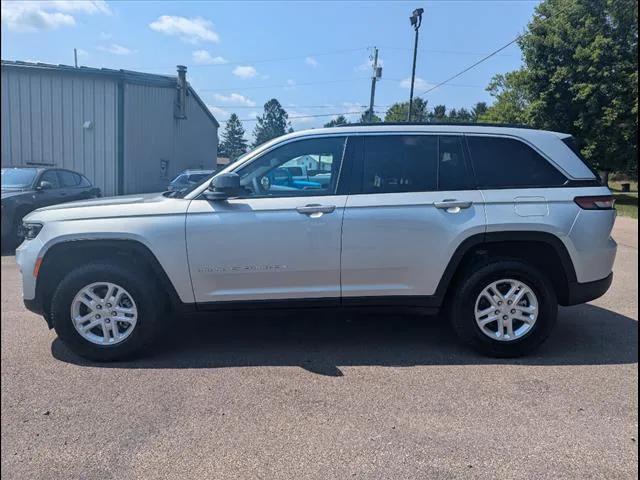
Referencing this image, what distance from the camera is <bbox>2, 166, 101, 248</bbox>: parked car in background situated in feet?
30.9

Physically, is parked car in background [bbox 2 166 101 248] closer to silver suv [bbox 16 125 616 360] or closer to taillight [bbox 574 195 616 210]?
silver suv [bbox 16 125 616 360]

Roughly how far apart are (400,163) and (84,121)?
1781 cm

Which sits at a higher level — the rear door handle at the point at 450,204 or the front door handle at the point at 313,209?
the rear door handle at the point at 450,204

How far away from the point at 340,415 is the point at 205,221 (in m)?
1.85

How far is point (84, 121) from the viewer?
19062mm

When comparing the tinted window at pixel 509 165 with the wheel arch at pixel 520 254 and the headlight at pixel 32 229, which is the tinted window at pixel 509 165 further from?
the headlight at pixel 32 229

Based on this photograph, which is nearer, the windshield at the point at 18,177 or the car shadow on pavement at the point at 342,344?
the car shadow on pavement at the point at 342,344

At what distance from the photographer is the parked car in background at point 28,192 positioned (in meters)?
9.43

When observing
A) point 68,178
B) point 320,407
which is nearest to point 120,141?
point 68,178

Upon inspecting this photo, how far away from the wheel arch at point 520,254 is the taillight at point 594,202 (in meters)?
0.37

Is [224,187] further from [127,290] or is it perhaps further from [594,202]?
[594,202]

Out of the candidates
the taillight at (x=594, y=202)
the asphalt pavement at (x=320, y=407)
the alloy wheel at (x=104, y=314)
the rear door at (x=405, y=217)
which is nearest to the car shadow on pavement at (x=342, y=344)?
the asphalt pavement at (x=320, y=407)

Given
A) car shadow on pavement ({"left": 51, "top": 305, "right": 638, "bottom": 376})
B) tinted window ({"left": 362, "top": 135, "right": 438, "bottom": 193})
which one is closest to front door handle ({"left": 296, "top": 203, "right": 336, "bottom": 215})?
tinted window ({"left": 362, "top": 135, "right": 438, "bottom": 193})

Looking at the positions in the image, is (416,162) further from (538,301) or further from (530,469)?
(530,469)
